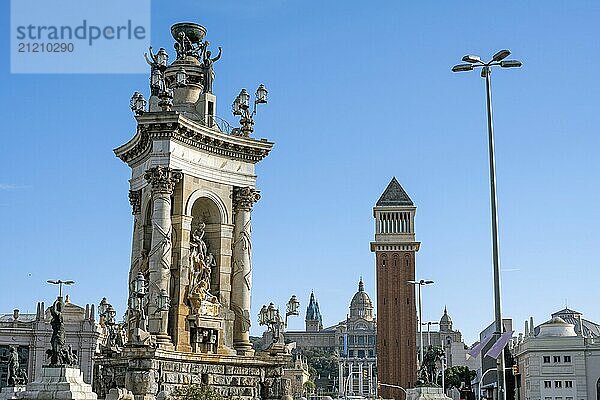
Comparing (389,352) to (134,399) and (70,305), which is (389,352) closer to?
(70,305)

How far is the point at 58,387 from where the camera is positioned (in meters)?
22.9

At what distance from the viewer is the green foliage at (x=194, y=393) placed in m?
31.8

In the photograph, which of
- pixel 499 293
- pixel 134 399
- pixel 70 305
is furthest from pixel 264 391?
pixel 70 305

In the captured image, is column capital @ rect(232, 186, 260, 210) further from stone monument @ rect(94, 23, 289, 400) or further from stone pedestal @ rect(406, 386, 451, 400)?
stone pedestal @ rect(406, 386, 451, 400)

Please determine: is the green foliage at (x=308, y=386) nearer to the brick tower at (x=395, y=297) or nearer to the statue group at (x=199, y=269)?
the brick tower at (x=395, y=297)

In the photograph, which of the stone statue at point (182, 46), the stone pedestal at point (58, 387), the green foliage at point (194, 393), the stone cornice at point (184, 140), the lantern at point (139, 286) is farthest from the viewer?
the stone statue at point (182, 46)

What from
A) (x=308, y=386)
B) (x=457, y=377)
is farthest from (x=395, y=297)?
(x=457, y=377)

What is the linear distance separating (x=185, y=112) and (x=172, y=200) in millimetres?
5763

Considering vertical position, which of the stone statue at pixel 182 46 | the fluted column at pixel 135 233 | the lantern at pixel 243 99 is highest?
the stone statue at pixel 182 46

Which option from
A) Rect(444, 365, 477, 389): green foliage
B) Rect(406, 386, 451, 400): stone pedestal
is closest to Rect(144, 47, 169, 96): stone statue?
Rect(406, 386, 451, 400): stone pedestal

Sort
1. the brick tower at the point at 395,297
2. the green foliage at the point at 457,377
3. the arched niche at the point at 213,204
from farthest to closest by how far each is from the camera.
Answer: the green foliage at the point at 457,377
the brick tower at the point at 395,297
the arched niche at the point at 213,204

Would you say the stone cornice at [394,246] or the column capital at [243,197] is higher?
the stone cornice at [394,246]

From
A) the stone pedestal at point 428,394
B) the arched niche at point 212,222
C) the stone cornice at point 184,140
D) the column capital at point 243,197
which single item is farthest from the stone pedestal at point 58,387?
the column capital at point 243,197

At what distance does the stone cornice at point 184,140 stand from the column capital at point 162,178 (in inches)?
49.3
